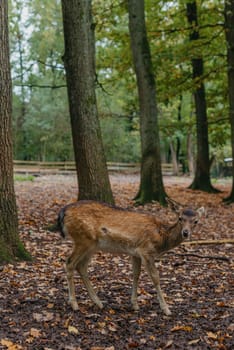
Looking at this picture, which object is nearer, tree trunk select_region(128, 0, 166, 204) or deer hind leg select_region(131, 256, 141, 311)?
deer hind leg select_region(131, 256, 141, 311)

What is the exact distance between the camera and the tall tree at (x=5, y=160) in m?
6.48

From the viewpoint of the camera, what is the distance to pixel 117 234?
5215mm

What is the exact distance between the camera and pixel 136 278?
545 cm

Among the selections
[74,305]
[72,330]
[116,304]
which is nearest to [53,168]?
[116,304]

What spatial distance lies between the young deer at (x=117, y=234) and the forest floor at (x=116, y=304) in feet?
0.87

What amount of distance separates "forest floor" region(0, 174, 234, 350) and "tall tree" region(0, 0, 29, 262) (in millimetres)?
346

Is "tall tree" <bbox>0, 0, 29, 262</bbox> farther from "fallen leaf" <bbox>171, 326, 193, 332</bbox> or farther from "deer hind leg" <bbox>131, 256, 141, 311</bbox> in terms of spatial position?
"fallen leaf" <bbox>171, 326, 193, 332</bbox>

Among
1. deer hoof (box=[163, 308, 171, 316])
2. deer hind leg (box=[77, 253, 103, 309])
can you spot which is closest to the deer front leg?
deer hind leg (box=[77, 253, 103, 309])

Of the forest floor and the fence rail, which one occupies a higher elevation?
the fence rail

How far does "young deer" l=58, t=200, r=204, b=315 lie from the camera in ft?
16.9

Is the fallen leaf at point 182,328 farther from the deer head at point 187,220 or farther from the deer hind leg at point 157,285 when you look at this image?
the deer head at point 187,220

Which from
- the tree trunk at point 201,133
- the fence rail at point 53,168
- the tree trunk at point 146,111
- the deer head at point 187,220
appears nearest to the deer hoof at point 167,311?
the deer head at point 187,220

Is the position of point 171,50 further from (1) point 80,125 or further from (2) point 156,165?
(1) point 80,125

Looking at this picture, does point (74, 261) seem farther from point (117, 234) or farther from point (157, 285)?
point (157, 285)
